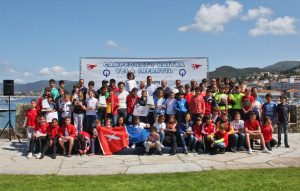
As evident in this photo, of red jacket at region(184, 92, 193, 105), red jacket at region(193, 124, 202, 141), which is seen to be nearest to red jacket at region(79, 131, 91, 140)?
red jacket at region(193, 124, 202, 141)

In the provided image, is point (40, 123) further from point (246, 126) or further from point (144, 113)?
point (246, 126)

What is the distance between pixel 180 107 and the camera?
11352 millimetres

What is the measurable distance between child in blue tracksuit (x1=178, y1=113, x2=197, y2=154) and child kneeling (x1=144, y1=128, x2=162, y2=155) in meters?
0.64

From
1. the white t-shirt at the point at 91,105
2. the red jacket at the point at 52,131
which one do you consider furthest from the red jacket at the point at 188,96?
the red jacket at the point at 52,131

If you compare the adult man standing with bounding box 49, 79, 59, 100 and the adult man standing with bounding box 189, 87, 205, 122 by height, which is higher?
the adult man standing with bounding box 49, 79, 59, 100

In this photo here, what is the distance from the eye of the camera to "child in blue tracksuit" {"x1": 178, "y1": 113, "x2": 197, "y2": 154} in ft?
35.3

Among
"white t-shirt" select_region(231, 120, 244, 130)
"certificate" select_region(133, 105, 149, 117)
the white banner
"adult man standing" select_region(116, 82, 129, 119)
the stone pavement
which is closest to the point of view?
the stone pavement

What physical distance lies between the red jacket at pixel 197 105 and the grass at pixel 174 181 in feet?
10.2

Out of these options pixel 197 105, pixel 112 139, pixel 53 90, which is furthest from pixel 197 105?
pixel 53 90

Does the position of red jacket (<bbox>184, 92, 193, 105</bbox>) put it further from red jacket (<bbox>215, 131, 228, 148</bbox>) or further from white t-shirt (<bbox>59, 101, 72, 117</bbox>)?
white t-shirt (<bbox>59, 101, 72, 117</bbox>)

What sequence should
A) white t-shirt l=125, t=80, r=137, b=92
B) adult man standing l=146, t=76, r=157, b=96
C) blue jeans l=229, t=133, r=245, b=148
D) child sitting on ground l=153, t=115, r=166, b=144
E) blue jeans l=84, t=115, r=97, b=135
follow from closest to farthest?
child sitting on ground l=153, t=115, r=166, b=144, blue jeans l=229, t=133, r=245, b=148, blue jeans l=84, t=115, r=97, b=135, adult man standing l=146, t=76, r=157, b=96, white t-shirt l=125, t=80, r=137, b=92

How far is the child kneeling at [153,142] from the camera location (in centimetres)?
1062

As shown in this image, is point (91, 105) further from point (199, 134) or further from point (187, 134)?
point (199, 134)

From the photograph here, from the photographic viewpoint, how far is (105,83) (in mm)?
11734
